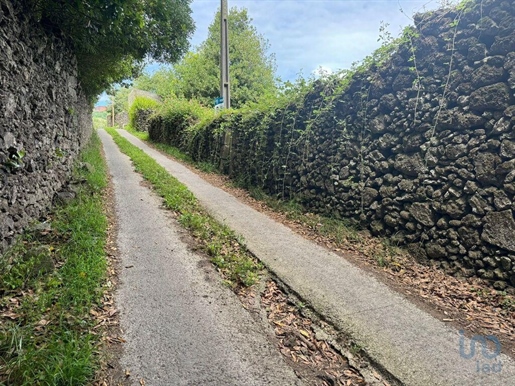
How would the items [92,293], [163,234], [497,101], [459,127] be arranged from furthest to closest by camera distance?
1. [163,234]
2. [459,127]
3. [497,101]
4. [92,293]

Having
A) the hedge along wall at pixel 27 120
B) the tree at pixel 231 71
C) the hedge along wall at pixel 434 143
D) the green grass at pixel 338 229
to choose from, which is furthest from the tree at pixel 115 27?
the tree at pixel 231 71

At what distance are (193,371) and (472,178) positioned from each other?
3.80 m

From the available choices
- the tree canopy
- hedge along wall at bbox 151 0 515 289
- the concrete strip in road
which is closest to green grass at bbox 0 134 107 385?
the concrete strip in road

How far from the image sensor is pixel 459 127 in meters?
4.07

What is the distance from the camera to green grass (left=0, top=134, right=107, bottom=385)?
2.16 meters

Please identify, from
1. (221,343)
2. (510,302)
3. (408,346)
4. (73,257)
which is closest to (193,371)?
(221,343)

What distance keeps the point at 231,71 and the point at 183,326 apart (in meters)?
20.5

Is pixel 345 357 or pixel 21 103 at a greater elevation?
pixel 21 103

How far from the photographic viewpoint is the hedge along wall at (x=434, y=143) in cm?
371

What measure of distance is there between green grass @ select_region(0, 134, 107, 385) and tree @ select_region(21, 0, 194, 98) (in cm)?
298

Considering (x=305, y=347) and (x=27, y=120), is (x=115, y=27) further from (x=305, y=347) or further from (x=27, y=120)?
(x=305, y=347)

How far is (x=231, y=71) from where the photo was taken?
21.2 metres

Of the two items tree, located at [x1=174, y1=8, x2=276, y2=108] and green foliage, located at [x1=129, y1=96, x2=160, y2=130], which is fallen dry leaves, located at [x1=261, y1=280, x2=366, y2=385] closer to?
tree, located at [x1=174, y1=8, x2=276, y2=108]

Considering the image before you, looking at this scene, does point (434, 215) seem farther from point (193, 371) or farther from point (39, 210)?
point (39, 210)
